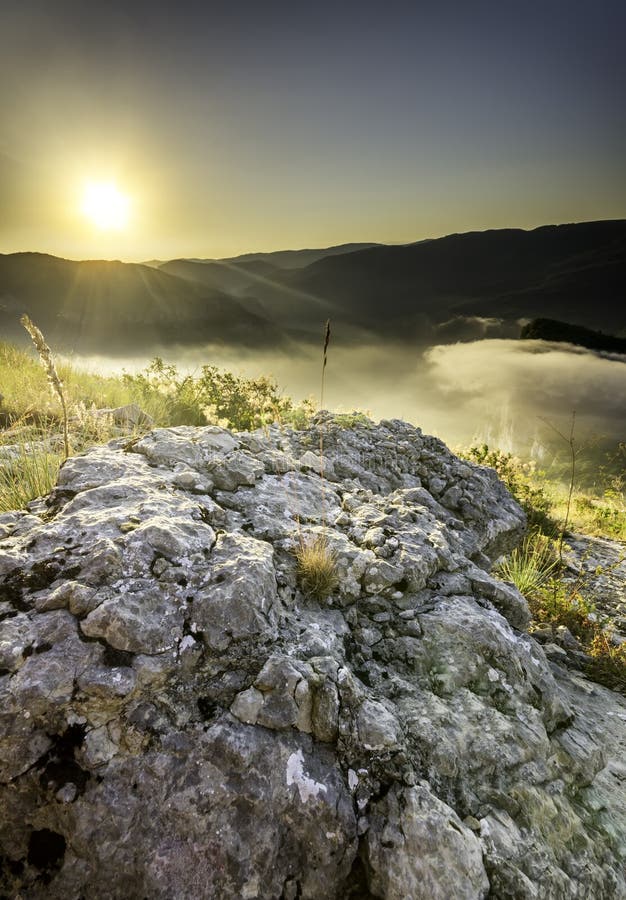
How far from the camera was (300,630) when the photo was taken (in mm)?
2221

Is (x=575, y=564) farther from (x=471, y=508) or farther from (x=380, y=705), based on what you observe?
(x=380, y=705)

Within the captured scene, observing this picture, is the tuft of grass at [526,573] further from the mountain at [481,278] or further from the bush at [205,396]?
Result: the mountain at [481,278]

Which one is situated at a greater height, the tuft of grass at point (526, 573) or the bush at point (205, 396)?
the bush at point (205, 396)

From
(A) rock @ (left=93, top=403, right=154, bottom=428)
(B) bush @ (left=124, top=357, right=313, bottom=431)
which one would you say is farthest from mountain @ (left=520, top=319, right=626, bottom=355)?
(A) rock @ (left=93, top=403, right=154, bottom=428)

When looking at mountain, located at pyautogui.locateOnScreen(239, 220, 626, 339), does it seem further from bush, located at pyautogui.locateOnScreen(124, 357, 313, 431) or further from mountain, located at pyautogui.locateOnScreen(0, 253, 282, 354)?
bush, located at pyautogui.locateOnScreen(124, 357, 313, 431)

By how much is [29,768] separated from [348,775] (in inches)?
49.6

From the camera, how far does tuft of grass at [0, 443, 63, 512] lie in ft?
10.9

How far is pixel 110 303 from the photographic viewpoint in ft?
286

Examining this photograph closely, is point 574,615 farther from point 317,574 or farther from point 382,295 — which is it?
point 382,295

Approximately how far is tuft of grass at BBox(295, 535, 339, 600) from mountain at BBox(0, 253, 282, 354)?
8342 cm

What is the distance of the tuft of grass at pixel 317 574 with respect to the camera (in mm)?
2520

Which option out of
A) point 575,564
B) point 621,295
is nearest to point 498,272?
point 621,295

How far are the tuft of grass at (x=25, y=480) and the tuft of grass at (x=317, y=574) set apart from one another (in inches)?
87.8

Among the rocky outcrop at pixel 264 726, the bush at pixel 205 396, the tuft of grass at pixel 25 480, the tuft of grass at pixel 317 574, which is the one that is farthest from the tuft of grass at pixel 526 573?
the tuft of grass at pixel 25 480
